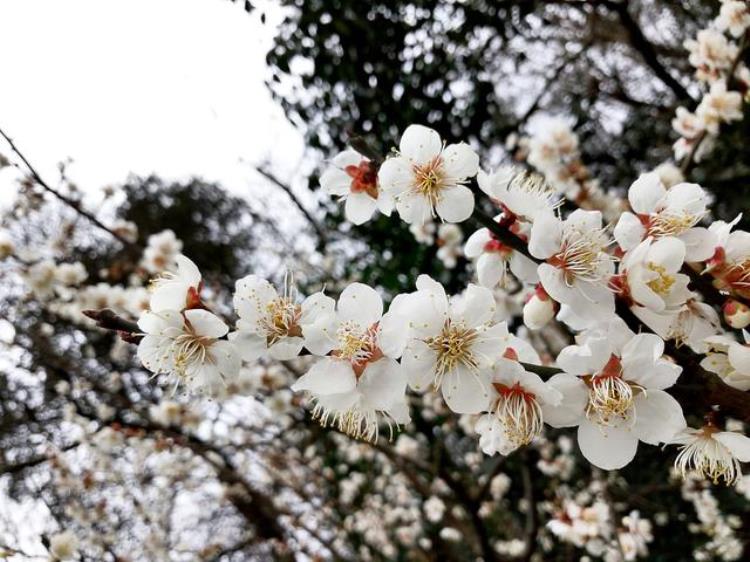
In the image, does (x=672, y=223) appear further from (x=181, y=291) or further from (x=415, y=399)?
(x=415, y=399)

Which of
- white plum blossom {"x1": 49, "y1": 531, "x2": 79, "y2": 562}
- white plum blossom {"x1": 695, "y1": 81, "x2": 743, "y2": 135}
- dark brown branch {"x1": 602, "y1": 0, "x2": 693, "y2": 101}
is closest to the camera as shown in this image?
white plum blossom {"x1": 695, "y1": 81, "x2": 743, "y2": 135}

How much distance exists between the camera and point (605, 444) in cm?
63

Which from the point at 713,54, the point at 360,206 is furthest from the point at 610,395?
the point at 713,54

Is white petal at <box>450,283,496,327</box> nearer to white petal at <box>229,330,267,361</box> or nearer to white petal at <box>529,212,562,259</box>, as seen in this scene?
white petal at <box>529,212,562,259</box>

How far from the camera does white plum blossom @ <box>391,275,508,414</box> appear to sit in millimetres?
604

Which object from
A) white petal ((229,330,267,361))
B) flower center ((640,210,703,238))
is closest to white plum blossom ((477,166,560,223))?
flower center ((640,210,703,238))

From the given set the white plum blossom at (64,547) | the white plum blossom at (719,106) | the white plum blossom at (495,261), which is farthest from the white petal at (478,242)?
the white plum blossom at (64,547)

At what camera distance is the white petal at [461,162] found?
0.72 metres

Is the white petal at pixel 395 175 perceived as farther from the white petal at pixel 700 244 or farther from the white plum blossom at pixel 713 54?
the white plum blossom at pixel 713 54

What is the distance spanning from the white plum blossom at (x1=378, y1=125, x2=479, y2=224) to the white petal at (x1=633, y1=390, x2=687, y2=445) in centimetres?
30

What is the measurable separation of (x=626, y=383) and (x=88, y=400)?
4.24 metres

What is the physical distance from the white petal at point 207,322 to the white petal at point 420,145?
33 cm

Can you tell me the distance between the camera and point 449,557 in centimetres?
401

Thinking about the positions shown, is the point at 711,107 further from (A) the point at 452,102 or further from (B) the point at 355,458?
(B) the point at 355,458
